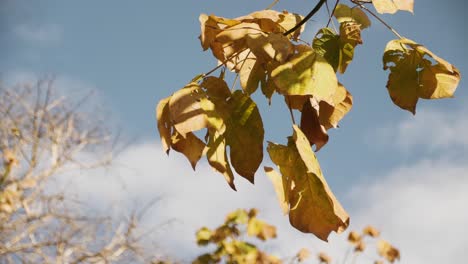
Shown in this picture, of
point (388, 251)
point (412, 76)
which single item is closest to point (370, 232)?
point (388, 251)

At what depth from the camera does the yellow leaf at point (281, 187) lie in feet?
1.26

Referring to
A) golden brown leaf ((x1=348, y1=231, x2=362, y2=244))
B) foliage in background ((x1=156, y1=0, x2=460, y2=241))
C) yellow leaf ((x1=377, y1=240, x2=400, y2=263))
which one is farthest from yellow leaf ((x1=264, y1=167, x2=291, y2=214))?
yellow leaf ((x1=377, y1=240, x2=400, y2=263))

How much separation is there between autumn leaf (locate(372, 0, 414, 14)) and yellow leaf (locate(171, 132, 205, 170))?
238 mm

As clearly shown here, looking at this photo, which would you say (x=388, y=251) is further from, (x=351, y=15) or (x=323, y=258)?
(x=351, y=15)

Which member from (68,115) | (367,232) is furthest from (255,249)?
A: (68,115)

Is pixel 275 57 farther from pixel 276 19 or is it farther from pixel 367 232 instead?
pixel 367 232

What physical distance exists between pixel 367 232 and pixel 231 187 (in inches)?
128

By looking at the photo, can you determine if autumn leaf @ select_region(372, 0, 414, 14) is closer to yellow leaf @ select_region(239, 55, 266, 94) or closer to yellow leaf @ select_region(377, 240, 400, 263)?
yellow leaf @ select_region(239, 55, 266, 94)

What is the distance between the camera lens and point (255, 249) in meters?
3.25

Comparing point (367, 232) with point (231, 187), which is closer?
point (231, 187)

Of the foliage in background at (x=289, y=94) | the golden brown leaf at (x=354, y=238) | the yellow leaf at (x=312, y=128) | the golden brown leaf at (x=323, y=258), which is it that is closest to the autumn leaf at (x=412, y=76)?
the foliage in background at (x=289, y=94)

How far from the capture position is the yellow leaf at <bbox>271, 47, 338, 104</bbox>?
1.13 ft

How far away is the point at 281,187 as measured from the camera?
1.31 feet

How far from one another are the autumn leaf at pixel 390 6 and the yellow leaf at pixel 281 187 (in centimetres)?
21
